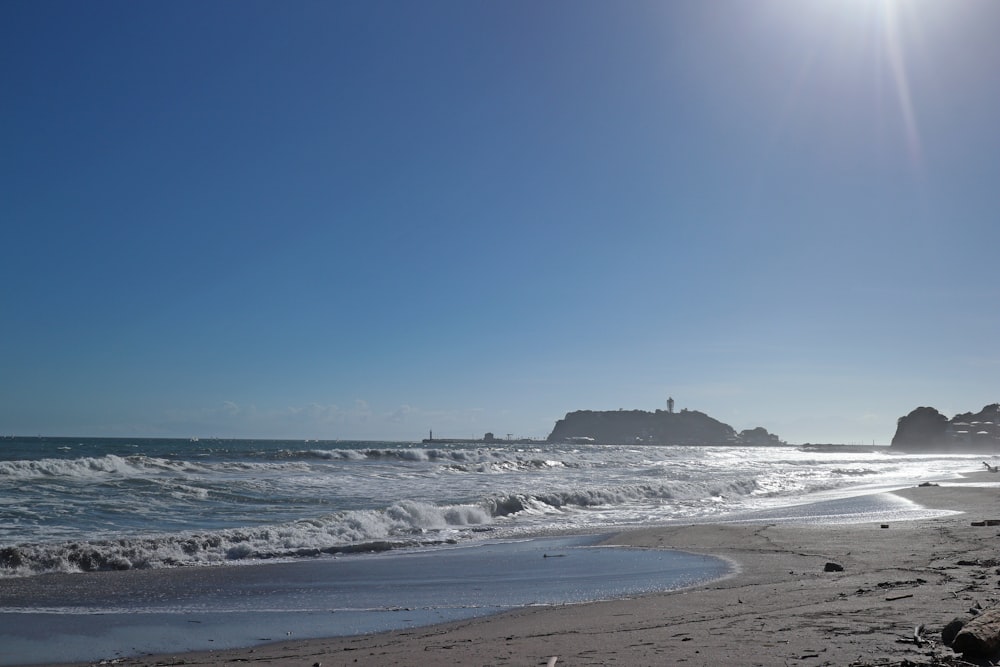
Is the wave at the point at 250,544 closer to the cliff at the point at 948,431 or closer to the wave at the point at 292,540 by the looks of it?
the wave at the point at 292,540

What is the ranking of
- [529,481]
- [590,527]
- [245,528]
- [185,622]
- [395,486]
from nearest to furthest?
[185,622] → [245,528] → [590,527] → [395,486] → [529,481]

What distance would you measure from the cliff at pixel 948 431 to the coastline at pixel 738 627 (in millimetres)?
115059

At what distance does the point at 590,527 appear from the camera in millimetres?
15914

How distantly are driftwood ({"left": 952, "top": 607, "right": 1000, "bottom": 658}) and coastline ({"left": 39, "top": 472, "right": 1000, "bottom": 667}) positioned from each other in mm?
113

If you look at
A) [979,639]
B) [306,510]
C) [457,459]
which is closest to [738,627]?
[979,639]

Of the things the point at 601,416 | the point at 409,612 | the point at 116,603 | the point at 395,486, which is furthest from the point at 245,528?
the point at 601,416

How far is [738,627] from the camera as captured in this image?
5.55 m

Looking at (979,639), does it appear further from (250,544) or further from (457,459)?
(457,459)

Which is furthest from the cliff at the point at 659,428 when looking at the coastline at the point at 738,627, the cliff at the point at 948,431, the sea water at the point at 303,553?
the coastline at the point at 738,627

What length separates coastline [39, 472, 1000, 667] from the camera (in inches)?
185

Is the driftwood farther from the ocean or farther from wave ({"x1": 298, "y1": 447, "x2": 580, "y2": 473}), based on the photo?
wave ({"x1": 298, "y1": 447, "x2": 580, "y2": 473})

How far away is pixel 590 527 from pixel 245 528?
7.22 metres

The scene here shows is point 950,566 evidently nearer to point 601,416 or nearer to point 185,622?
point 185,622

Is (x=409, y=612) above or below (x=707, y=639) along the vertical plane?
below
